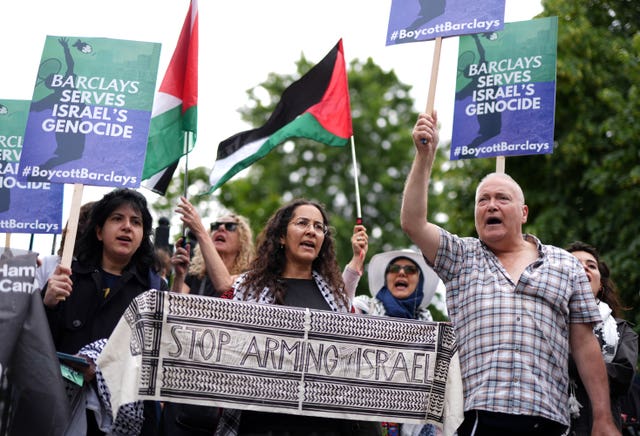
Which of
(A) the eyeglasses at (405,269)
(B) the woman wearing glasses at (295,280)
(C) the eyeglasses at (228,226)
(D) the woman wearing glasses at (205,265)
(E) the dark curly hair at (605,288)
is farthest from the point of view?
(C) the eyeglasses at (228,226)

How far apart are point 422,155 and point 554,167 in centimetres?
1228

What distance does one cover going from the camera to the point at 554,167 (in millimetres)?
16812

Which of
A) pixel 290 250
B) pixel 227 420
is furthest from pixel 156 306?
pixel 290 250

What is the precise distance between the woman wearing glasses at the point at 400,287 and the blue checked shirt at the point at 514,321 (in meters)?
2.30

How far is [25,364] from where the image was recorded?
16.5 feet

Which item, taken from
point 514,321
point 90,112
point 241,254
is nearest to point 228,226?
point 241,254

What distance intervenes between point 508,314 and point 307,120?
3.86 metres

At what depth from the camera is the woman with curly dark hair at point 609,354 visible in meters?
5.89

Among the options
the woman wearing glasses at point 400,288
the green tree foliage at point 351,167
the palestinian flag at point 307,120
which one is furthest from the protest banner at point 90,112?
the green tree foliage at point 351,167

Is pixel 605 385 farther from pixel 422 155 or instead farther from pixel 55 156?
pixel 55 156

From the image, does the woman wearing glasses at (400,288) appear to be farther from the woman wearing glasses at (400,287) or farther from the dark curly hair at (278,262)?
the dark curly hair at (278,262)

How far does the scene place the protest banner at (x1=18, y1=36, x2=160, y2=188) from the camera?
6145 millimetres

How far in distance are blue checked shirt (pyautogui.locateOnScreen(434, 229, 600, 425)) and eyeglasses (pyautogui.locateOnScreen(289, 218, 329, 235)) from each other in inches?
39.6

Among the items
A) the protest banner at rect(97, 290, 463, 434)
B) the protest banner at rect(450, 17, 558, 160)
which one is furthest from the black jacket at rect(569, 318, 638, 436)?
the protest banner at rect(450, 17, 558, 160)
